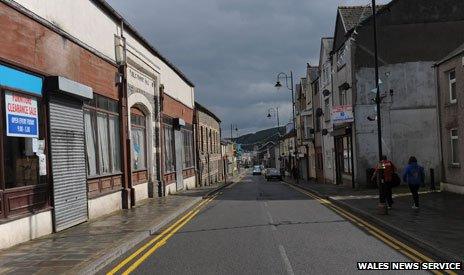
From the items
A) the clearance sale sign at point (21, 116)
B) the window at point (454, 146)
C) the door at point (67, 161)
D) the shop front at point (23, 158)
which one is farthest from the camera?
the window at point (454, 146)

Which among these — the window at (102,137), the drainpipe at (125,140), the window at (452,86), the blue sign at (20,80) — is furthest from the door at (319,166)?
the blue sign at (20,80)

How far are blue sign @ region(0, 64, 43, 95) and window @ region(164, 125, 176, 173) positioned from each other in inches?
716

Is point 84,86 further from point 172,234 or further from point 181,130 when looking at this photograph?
point 181,130

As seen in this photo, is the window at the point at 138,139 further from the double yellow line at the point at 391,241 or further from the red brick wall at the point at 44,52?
the double yellow line at the point at 391,241

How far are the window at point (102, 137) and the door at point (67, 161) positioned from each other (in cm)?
113

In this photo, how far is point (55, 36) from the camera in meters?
15.1

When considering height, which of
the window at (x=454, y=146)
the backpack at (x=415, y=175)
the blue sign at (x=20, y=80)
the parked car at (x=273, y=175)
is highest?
the blue sign at (x=20, y=80)

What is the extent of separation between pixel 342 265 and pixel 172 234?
5872 millimetres

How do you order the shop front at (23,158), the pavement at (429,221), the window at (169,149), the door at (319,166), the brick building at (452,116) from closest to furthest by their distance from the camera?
the pavement at (429,221), the shop front at (23,158), the brick building at (452,116), the window at (169,149), the door at (319,166)

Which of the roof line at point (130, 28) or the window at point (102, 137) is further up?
the roof line at point (130, 28)

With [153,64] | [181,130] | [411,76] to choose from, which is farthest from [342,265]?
[181,130]

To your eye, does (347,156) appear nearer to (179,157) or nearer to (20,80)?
(179,157)

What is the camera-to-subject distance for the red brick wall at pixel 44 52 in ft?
40.2

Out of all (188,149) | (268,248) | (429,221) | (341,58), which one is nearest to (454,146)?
(429,221)
